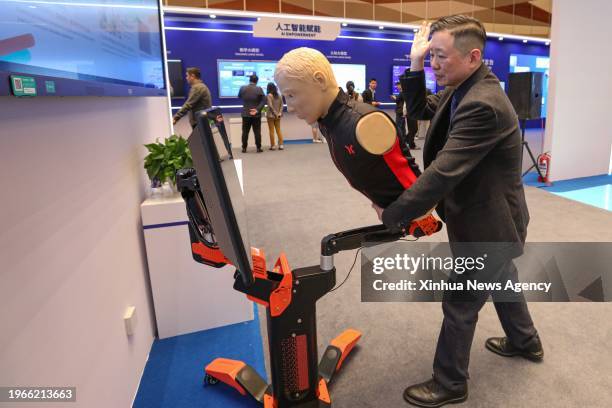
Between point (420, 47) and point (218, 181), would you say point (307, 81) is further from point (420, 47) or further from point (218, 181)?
point (420, 47)

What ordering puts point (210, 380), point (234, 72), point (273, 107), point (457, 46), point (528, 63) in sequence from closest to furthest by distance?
point (457, 46) → point (210, 380) → point (273, 107) → point (234, 72) → point (528, 63)

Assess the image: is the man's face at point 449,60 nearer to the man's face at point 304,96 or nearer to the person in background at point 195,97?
the man's face at point 304,96

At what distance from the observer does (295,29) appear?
10539mm

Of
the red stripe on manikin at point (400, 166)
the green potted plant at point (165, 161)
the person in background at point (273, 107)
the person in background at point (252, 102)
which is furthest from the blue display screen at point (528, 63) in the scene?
the red stripe on manikin at point (400, 166)

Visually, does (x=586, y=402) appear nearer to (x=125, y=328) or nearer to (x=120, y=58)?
(x=125, y=328)

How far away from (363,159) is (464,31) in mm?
561

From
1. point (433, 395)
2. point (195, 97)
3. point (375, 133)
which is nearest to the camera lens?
point (375, 133)

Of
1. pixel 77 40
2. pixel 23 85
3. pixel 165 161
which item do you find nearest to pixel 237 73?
pixel 165 161

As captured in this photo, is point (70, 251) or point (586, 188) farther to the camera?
point (586, 188)

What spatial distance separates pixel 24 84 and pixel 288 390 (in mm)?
1240

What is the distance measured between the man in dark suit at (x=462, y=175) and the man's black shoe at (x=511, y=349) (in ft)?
0.80

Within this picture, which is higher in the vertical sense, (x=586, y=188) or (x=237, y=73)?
(x=237, y=73)

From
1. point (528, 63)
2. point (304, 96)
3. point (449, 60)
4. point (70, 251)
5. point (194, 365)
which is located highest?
point (528, 63)

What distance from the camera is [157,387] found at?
1860 mm
